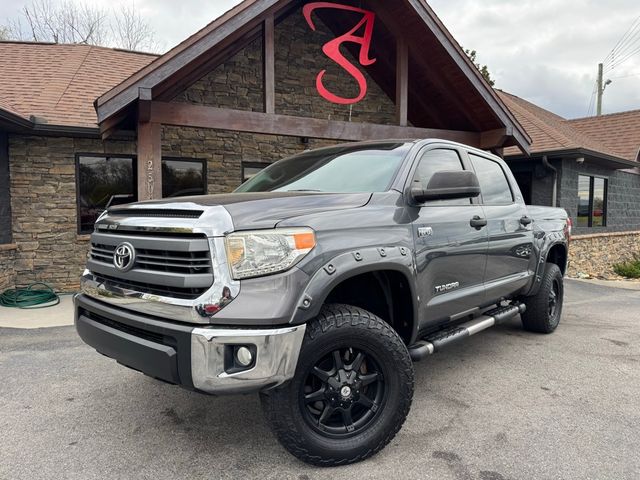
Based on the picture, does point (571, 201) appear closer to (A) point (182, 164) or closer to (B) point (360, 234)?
(A) point (182, 164)

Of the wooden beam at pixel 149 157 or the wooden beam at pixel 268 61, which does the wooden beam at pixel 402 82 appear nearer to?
the wooden beam at pixel 268 61

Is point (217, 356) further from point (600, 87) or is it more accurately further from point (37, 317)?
point (600, 87)

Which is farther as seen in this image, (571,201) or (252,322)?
(571,201)

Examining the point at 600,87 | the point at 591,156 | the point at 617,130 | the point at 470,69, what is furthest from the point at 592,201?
the point at 600,87

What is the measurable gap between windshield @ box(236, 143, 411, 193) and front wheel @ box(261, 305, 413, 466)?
3.29ft

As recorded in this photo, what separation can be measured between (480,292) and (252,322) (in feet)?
7.65

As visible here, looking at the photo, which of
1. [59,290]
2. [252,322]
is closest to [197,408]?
[252,322]

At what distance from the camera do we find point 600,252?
14344 millimetres

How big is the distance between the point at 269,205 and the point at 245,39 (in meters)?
7.67

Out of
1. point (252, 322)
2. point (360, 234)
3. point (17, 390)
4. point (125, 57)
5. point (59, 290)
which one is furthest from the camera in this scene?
point (125, 57)

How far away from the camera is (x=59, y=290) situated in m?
8.34

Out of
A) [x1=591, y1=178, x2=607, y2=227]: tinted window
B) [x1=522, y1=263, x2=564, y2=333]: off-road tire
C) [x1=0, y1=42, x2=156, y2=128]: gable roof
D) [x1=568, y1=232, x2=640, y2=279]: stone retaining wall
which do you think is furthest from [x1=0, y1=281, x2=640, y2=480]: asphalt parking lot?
[x1=591, y1=178, x2=607, y2=227]: tinted window

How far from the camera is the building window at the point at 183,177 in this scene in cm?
930

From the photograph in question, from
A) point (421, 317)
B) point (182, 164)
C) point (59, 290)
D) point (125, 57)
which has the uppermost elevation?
point (125, 57)
